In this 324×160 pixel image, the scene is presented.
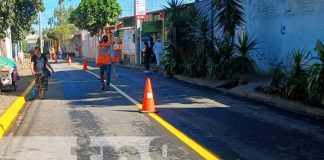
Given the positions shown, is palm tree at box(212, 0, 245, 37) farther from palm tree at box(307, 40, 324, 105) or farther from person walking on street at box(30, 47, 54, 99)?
person walking on street at box(30, 47, 54, 99)

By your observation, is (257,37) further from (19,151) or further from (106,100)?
(19,151)

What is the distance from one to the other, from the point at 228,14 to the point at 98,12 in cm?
3310

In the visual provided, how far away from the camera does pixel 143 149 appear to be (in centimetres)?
731

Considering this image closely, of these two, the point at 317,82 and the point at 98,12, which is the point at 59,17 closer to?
the point at 98,12

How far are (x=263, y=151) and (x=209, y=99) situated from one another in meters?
6.46

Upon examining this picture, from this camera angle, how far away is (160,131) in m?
8.69

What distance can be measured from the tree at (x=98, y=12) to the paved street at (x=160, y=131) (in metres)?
36.1

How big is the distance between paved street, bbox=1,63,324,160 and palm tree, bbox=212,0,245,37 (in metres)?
4.82

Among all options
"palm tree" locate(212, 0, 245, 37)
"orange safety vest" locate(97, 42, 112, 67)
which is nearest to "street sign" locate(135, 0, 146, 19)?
"palm tree" locate(212, 0, 245, 37)

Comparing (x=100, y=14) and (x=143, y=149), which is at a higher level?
(x=100, y=14)

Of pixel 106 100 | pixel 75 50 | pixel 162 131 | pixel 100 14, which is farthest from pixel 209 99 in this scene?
pixel 75 50

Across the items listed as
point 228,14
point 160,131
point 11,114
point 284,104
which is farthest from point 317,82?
point 228,14

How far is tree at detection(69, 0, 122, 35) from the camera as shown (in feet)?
160

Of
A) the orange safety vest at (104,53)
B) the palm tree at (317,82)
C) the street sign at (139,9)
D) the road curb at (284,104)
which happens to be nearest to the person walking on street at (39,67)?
the orange safety vest at (104,53)
